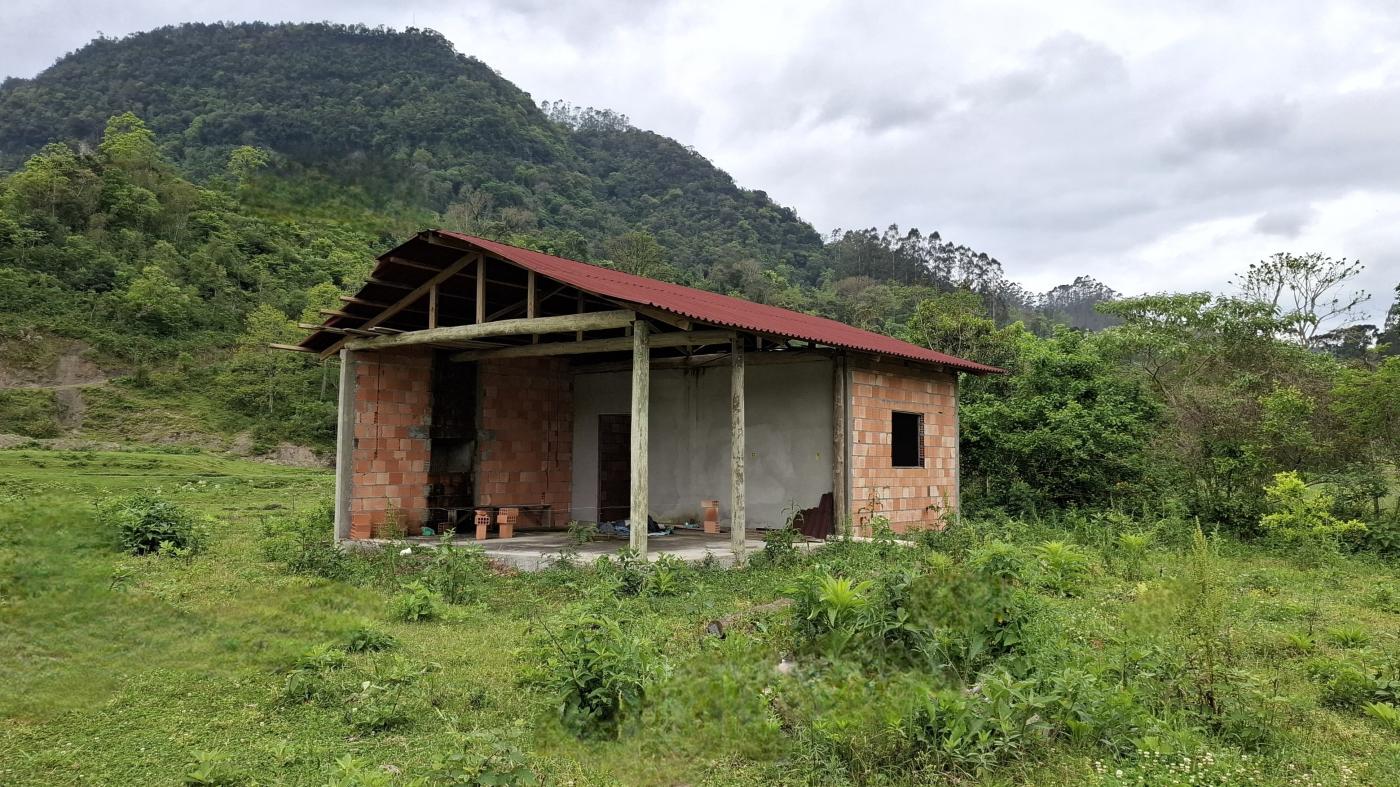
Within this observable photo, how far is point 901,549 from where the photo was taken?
9383mm

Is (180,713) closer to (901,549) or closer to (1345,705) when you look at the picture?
(1345,705)

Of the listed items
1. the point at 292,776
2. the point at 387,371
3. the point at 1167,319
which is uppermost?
the point at 1167,319

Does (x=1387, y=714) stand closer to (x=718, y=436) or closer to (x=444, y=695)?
(x=444, y=695)

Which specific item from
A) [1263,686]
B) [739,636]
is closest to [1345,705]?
[1263,686]

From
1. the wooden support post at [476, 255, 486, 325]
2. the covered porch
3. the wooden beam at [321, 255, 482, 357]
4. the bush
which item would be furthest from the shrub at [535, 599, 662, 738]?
the bush

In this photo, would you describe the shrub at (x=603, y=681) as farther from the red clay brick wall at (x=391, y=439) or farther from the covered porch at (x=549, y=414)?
the red clay brick wall at (x=391, y=439)

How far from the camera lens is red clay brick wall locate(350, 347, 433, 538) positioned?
1120cm

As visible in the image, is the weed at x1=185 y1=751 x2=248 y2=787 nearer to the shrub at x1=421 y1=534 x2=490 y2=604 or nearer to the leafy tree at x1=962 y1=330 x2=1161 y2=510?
the shrub at x1=421 y1=534 x2=490 y2=604

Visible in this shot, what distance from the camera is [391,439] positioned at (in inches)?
455

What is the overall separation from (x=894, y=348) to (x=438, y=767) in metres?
9.83

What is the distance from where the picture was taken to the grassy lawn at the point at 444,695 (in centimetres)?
277

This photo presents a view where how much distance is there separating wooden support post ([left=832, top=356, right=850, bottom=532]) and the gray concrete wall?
0.15 metres

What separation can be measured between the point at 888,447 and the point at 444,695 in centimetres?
831

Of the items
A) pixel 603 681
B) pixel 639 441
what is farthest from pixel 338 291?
pixel 603 681
